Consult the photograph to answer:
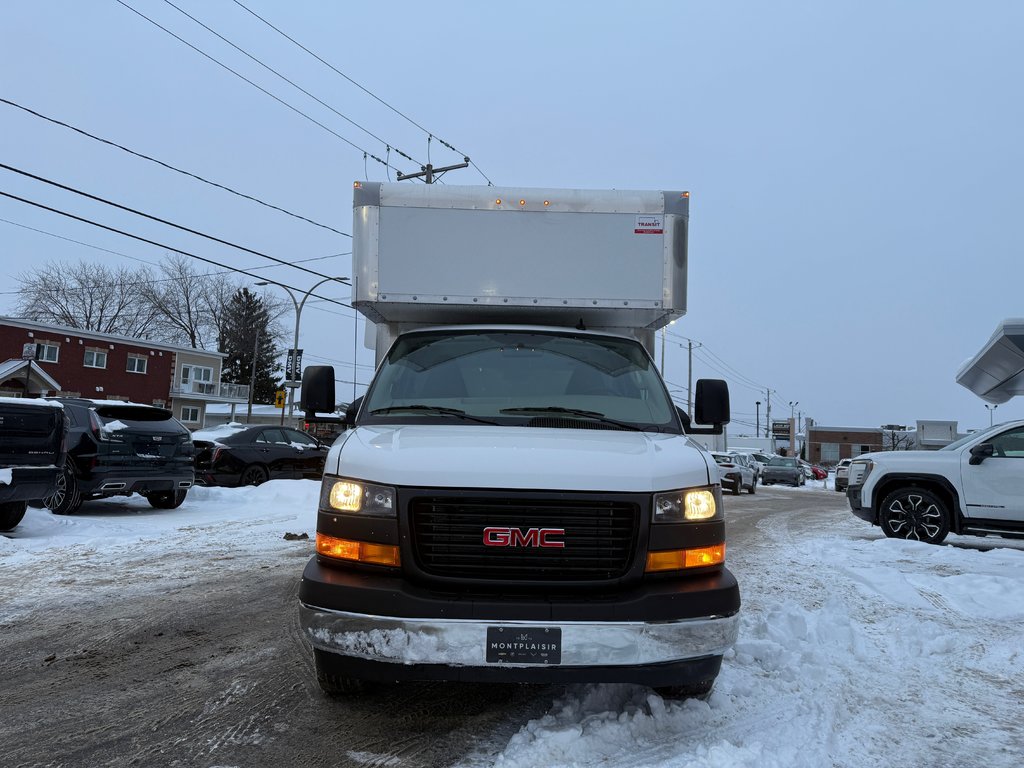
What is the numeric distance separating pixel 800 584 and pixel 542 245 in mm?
4011

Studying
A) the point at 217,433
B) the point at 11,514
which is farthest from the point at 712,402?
the point at 217,433

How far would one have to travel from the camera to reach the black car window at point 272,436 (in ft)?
47.9

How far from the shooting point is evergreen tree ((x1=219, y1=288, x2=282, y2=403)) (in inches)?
2547

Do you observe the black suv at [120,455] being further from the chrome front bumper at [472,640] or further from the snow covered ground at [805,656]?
the chrome front bumper at [472,640]

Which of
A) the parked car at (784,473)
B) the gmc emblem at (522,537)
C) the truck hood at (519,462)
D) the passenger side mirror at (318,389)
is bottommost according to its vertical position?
the parked car at (784,473)

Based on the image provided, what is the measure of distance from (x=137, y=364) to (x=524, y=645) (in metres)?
46.2

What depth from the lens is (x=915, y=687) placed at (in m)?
4.04

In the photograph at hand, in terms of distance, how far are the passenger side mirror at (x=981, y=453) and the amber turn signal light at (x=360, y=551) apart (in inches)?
338

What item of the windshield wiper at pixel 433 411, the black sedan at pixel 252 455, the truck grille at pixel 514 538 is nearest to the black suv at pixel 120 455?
the black sedan at pixel 252 455

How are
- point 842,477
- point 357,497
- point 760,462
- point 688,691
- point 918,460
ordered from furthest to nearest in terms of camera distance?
point 760,462
point 842,477
point 918,460
point 688,691
point 357,497

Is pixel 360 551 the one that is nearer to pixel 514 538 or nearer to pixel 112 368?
pixel 514 538

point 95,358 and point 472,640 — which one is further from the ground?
point 95,358

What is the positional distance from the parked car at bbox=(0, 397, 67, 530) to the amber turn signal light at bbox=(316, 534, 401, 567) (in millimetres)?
5797

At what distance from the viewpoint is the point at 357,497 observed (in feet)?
10.3
